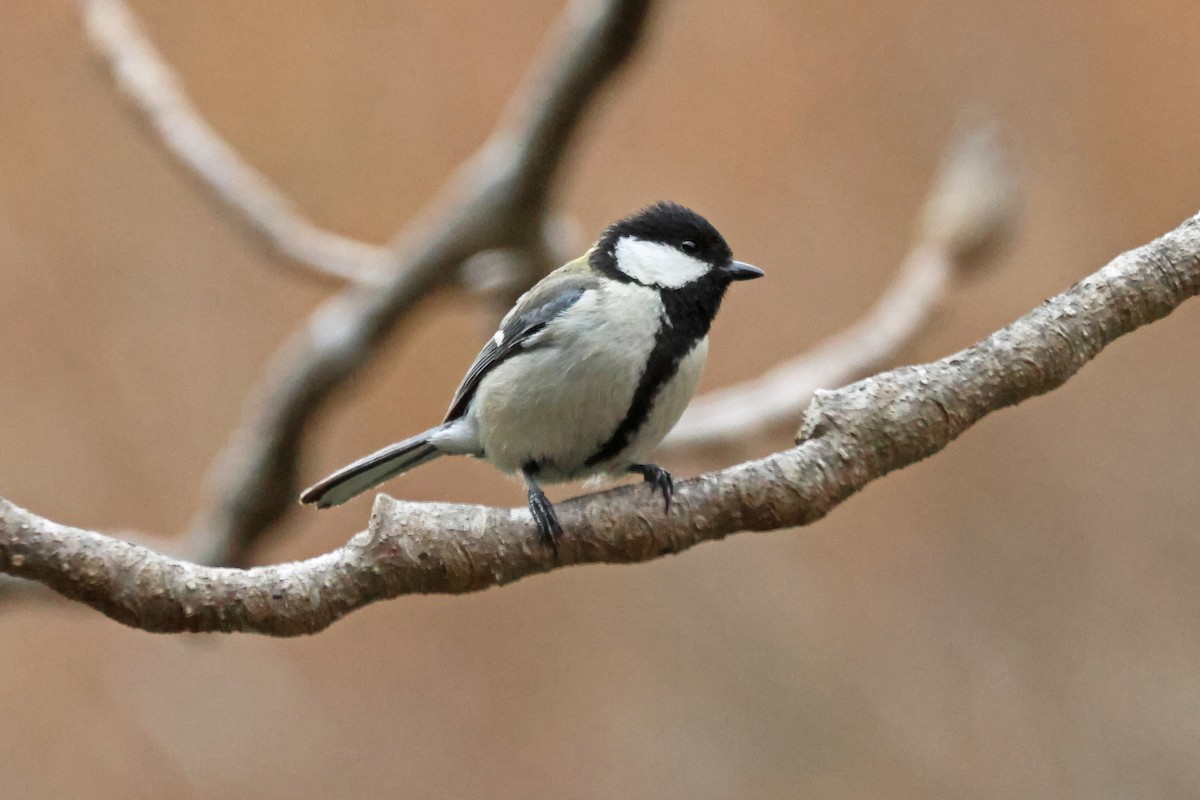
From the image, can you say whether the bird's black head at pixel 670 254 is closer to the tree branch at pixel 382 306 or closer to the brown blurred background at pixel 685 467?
the tree branch at pixel 382 306

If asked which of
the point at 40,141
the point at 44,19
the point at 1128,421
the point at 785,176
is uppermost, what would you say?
the point at 44,19

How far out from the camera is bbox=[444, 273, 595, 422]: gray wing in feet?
5.97

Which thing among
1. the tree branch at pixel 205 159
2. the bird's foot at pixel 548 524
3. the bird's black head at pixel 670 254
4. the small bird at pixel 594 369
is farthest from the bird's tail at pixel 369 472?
the tree branch at pixel 205 159

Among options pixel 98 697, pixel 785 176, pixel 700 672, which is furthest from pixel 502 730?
pixel 785 176

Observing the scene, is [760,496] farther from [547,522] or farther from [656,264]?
[656,264]

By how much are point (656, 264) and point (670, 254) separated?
0.10ft

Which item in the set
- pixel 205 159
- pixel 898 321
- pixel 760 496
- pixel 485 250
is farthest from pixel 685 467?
pixel 760 496

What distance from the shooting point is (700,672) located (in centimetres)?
387

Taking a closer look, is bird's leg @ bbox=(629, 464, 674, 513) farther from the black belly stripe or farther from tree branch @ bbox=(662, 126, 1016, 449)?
tree branch @ bbox=(662, 126, 1016, 449)

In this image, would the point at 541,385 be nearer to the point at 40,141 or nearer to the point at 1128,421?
the point at 1128,421

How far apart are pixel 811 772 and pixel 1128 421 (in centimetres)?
159

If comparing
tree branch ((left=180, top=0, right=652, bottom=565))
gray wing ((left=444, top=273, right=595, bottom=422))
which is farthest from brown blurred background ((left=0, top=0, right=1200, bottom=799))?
gray wing ((left=444, top=273, right=595, bottom=422))

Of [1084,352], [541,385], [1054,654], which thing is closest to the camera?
[1084,352]

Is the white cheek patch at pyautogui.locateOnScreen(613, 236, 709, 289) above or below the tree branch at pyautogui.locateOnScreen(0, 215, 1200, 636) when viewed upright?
above
